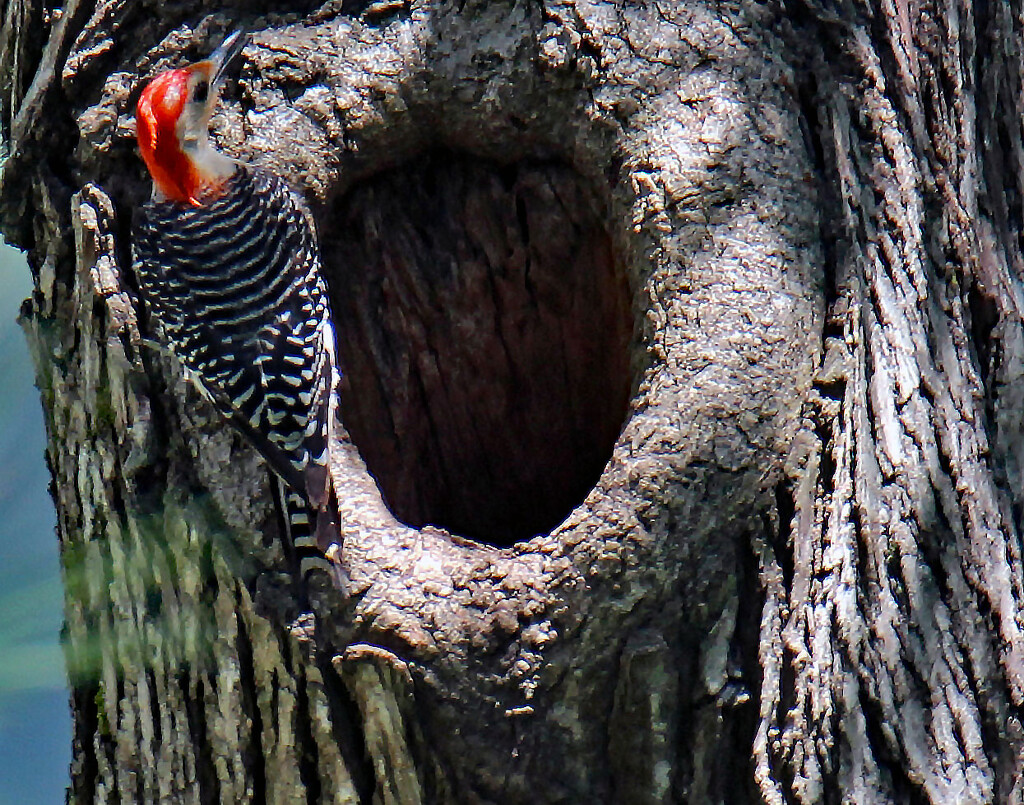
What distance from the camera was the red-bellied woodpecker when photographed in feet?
7.95

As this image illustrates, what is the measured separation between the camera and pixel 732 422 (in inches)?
85.8

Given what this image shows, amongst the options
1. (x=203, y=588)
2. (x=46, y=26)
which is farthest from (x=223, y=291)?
(x=203, y=588)

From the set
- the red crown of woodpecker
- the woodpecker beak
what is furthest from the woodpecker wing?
the woodpecker beak

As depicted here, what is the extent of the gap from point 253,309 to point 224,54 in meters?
0.66

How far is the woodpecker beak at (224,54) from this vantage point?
2.66 metres

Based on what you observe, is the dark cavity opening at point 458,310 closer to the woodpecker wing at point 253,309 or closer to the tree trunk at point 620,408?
the tree trunk at point 620,408

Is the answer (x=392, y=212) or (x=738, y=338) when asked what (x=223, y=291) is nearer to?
(x=392, y=212)

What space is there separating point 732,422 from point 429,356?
3.42 feet

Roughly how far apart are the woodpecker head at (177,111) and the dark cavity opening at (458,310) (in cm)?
41

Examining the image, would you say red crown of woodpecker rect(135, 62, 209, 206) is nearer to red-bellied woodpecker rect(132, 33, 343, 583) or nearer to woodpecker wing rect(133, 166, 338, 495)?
red-bellied woodpecker rect(132, 33, 343, 583)

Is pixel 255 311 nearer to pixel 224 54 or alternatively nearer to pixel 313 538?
pixel 224 54

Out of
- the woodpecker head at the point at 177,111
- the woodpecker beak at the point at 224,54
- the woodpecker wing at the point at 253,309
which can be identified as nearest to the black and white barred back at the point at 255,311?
the woodpecker wing at the point at 253,309

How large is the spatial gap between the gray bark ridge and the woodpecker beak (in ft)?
0.19

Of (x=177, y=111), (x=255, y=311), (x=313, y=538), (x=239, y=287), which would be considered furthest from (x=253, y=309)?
(x=313, y=538)
